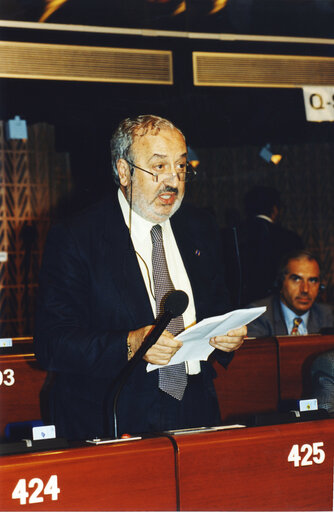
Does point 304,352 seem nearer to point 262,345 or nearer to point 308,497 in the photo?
point 262,345

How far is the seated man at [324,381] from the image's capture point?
2445 mm

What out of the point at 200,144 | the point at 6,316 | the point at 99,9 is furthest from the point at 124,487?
the point at 200,144

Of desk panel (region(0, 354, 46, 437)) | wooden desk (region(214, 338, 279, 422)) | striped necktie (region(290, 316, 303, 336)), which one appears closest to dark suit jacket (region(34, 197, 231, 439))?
desk panel (region(0, 354, 46, 437))

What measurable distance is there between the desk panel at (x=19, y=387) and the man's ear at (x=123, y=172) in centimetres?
127

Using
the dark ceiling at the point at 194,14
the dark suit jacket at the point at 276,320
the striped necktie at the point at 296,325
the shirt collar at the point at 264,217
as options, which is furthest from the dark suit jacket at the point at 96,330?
the dark ceiling at the point at 194,14

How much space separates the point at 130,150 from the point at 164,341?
1.82 feet

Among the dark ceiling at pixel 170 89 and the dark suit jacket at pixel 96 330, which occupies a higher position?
the dark ceiling at pixel 170 89

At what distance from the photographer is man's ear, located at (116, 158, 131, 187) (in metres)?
1.91

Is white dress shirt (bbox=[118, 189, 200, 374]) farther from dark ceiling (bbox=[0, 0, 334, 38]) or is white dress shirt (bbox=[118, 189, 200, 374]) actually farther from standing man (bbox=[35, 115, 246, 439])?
dark ceiling (bbox=[0, 0, 334, 38])

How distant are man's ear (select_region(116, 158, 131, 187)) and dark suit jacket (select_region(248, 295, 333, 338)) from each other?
2.04 metres

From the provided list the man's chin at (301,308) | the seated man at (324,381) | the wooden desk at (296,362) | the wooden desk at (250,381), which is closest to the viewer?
the seated man at (324,381)

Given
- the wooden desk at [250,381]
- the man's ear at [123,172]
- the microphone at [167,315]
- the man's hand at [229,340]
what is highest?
the man's ear at [123,172]

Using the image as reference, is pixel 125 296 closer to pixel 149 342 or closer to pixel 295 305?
pixel 149 342

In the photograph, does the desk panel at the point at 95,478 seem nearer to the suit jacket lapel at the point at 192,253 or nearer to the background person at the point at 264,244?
the suit jacket lapel at the point at 192,253
